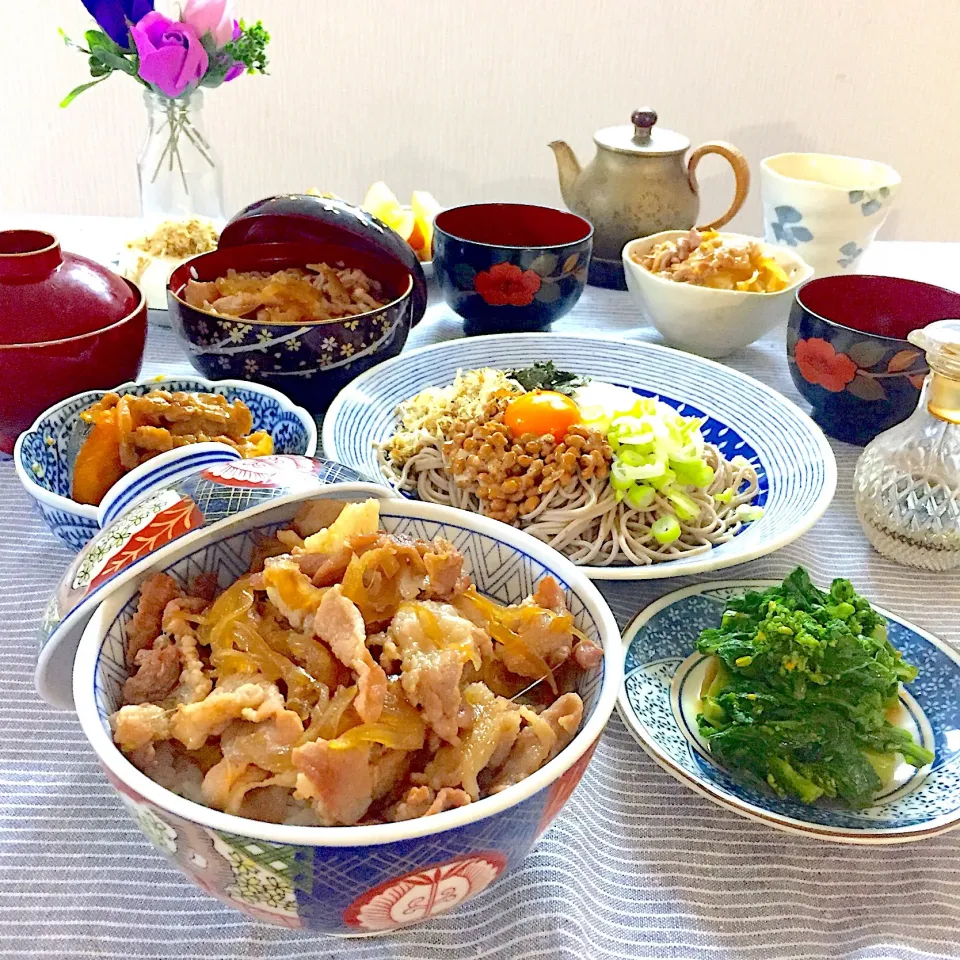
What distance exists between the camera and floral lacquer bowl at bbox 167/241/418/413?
4.96ft

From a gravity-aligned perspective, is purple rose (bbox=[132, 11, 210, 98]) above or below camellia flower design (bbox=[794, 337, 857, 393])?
above

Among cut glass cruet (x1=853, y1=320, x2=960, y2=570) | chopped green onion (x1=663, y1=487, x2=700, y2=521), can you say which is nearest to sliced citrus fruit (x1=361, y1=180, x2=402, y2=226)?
chopped green onion (x1=663, y1=487, x2=700, y2=521)

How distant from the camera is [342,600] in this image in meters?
0.78

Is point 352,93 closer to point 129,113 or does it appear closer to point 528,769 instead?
point 129,113

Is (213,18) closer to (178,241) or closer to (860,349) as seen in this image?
(178,241)

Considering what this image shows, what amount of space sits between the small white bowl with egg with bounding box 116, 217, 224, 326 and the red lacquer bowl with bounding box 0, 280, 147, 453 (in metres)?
0.41

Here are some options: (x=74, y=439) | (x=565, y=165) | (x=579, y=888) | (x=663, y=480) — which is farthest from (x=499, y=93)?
(x=579, y=888)

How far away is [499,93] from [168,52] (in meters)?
2.25

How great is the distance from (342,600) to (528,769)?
0.22 metres

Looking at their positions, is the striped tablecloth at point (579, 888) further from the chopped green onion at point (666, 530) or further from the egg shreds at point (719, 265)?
the egg shreds at point (719, 265)

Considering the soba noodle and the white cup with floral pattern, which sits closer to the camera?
the soba noodle

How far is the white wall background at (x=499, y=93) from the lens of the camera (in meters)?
3.65

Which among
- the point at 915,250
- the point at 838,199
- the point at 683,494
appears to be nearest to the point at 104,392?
the point at 683,494

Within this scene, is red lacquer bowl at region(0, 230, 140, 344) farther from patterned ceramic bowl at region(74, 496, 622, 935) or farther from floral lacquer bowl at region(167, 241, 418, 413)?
patterned ceramic bowl at region(74, 496, 622, 935)
